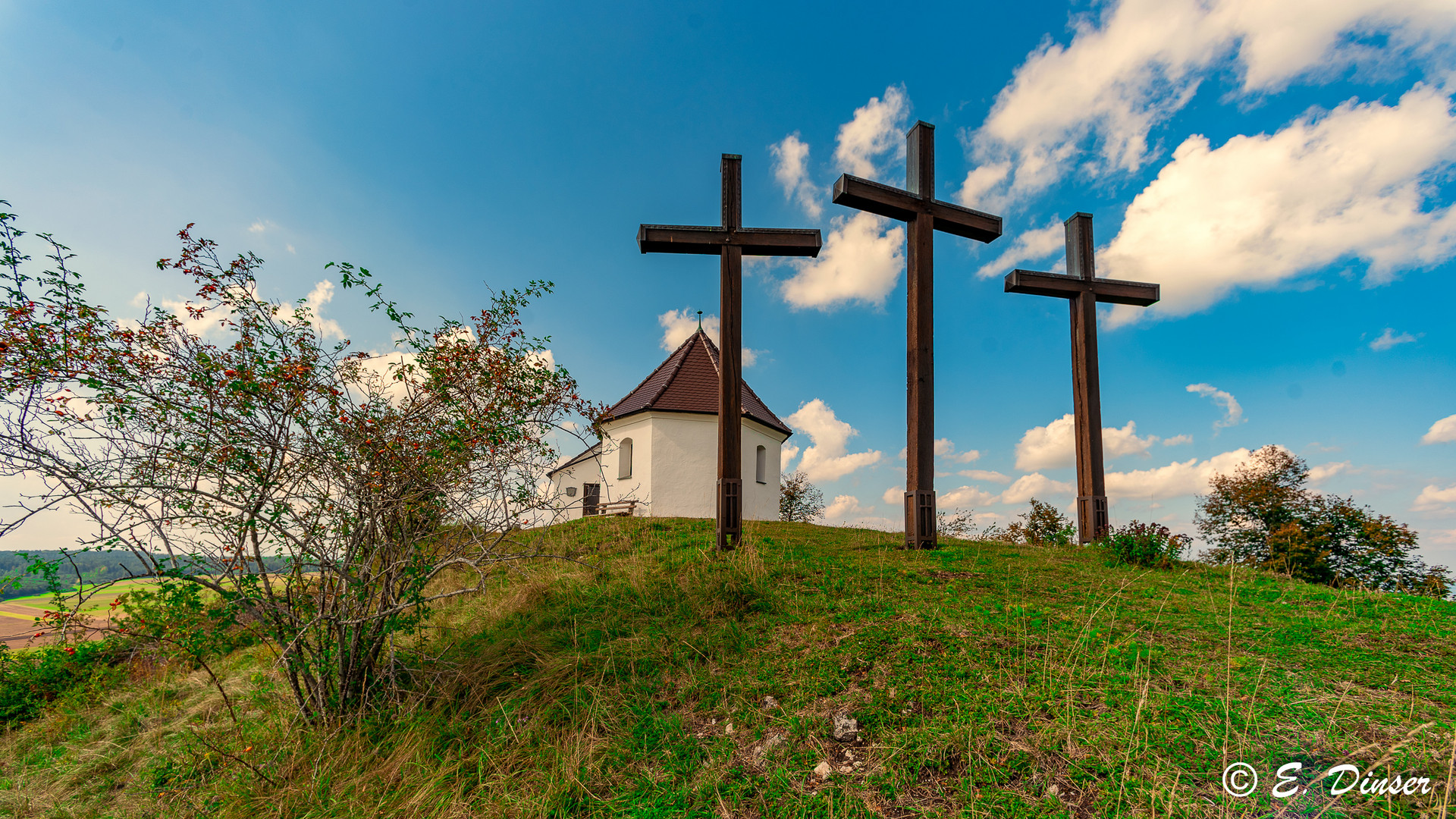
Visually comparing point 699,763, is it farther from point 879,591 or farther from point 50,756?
point 50,756

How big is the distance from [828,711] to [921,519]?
4.86 m

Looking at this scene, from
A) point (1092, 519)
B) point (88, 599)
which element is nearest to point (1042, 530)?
point (1092, 519)

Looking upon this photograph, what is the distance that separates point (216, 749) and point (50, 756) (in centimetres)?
332

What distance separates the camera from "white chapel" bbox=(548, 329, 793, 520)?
57.6 ft

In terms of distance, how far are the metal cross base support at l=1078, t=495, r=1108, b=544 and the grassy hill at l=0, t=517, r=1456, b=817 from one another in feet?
11.0

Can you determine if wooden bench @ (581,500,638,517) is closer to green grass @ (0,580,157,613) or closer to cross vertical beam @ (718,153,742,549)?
cross vertical beam @ (718,153,742,549)

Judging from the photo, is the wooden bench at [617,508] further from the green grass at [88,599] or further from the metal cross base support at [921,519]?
the metal cross base support at [921,519]

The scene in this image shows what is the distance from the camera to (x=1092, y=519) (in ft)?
32.8

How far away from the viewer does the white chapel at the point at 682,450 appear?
57.6ft

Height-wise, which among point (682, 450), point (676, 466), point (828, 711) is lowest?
point (828, 711)

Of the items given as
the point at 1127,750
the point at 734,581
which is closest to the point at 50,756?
the point at 734,581

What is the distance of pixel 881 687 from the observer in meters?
3.89

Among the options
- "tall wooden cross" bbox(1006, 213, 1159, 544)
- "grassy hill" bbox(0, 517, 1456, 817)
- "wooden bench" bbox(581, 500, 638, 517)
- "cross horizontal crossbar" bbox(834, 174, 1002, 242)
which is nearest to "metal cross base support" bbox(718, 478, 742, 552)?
"grassy hill" bbox(0, 517, 1456, 817)

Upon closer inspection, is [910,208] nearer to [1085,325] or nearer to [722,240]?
[722,240]
